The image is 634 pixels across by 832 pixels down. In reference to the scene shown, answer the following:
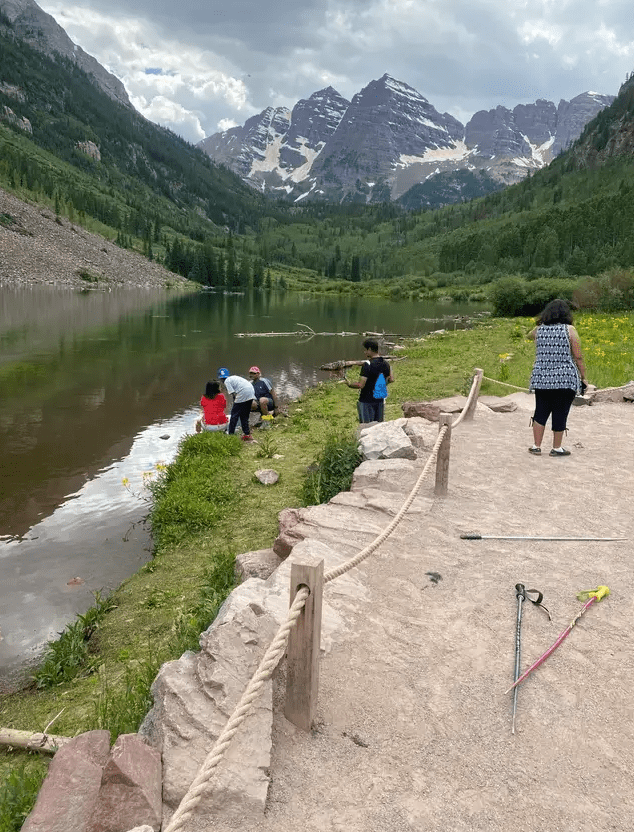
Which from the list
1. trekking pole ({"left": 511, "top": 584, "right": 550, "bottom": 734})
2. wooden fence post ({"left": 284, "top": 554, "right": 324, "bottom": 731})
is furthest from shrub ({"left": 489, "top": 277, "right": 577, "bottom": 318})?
wooden fence post ({"left": 284, "top": 554, "right": 324, "bottom": 731})

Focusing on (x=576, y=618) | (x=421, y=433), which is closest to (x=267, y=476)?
(x=421, y=433)

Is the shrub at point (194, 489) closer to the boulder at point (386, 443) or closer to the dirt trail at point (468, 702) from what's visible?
the boulder at point (386, 443)

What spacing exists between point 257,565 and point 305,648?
3485mm

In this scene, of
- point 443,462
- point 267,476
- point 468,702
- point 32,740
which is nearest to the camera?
point 468,702

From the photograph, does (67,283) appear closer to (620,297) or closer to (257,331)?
(257,331)

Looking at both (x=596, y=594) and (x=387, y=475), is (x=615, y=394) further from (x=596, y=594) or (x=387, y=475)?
(x=596, y=594)

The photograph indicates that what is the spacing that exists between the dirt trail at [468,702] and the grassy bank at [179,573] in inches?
73.8

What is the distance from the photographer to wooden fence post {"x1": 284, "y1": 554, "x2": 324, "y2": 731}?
368 cm

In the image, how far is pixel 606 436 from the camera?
1306cm

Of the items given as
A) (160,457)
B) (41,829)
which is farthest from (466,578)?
(160,457)

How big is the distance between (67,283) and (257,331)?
7352cm

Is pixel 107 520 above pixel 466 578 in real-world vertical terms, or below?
below

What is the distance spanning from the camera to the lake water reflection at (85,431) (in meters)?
8.95

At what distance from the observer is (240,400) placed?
16156mm
